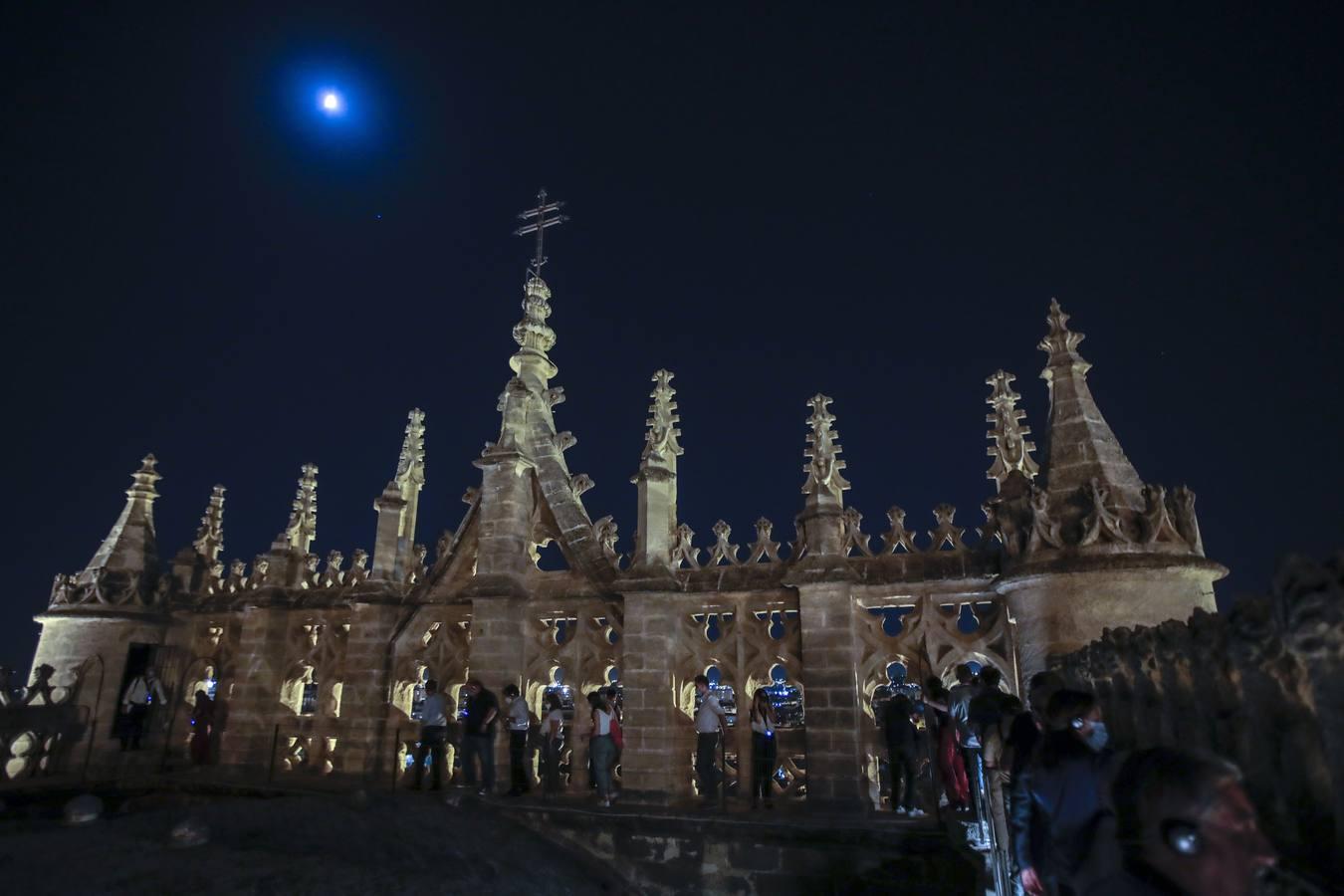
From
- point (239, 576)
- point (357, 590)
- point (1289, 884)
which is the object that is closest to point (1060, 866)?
point (1289, 884)

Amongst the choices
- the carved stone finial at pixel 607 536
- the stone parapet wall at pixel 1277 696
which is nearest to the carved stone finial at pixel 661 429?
the carved stone finial at pixel 607 536

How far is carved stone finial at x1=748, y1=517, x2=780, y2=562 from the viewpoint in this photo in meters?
11.1

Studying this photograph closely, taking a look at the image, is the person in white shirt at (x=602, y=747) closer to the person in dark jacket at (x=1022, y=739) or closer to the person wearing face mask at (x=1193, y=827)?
the person in dark jacket at (x=1022, y=739)

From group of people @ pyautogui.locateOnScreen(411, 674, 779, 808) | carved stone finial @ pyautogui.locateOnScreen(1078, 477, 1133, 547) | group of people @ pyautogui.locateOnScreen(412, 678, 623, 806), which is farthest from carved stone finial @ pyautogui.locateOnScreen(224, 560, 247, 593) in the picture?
carved stone finial @ pyautogui.locateOnScreen(1078, 477, 1133, 547)

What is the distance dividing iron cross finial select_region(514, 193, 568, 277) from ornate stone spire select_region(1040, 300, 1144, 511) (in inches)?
384

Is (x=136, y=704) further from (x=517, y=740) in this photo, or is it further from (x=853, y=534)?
(x=853, y=534)

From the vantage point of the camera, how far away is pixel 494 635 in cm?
1206

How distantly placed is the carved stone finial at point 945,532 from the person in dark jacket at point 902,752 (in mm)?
2059

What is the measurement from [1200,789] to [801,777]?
1024 centimetres

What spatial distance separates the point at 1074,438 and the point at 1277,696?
699 centimetres

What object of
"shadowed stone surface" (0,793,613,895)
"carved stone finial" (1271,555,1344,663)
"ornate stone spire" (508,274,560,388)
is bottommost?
"shadowed stone surface" (0,793,613,895)

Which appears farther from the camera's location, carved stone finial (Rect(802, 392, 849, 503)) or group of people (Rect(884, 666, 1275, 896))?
carved stone finial (Rect(802, 392, 849, 503))

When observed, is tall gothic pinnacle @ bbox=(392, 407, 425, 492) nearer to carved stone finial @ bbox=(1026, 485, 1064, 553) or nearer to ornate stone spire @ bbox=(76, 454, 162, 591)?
ornate stone spire @ bbox=(76, 454, 162, 591)

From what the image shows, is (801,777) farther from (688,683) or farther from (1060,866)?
(1060,866)
